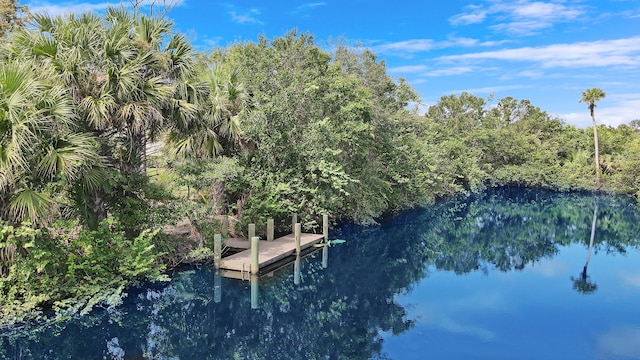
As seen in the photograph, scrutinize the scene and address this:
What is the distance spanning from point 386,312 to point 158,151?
31.9 ft

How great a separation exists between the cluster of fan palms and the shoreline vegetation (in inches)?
1.1

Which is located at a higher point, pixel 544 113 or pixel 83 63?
pixel 544 113

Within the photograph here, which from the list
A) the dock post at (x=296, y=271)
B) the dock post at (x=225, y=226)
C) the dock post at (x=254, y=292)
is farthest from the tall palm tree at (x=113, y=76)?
the dock post at (x=296, y=271)

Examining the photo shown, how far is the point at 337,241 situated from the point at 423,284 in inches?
187

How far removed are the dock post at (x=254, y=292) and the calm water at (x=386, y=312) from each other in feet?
0.26

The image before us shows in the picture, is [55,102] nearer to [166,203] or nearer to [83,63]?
[83,63]

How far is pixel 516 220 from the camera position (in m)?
25.8

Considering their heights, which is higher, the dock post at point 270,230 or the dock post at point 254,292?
the dock post at point 270,230

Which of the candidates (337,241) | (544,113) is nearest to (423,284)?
(337,241)

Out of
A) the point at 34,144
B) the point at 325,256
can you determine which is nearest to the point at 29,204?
the point at 34,144

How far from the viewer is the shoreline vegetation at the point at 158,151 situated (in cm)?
744

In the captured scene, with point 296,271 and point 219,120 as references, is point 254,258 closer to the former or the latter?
point 296,271

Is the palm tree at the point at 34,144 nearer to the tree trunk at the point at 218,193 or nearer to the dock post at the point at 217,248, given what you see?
Answer: the dock post at the point at 217,248

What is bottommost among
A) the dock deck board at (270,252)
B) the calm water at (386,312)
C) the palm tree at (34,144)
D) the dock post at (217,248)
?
the calm water at (386,312)
